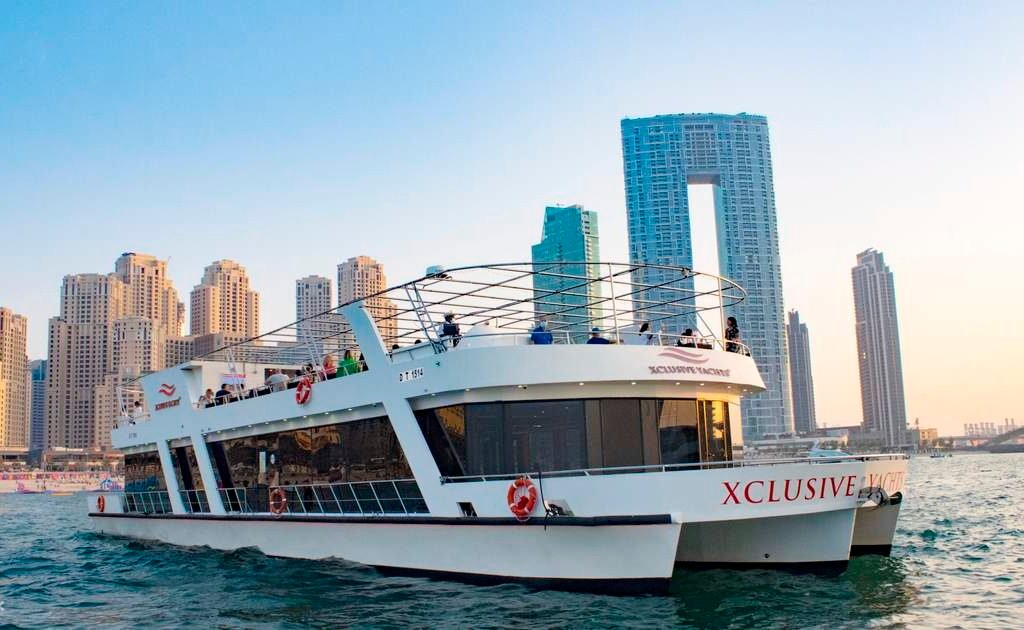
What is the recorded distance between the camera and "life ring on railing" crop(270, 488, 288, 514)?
15391 mm

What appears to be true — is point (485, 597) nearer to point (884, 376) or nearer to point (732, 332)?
point (732, 332)

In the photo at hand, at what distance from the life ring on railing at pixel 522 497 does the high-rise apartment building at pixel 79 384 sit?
515 feet

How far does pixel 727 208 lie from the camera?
156 metres

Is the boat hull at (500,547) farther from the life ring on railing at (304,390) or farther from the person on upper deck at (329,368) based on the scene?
the person on upper deck at (329,368)

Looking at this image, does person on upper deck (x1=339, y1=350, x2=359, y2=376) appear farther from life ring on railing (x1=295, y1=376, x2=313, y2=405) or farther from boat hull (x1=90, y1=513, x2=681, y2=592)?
boat hull (x1=90, y1=513, x2=681, y2=592)

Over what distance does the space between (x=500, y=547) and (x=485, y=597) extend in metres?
0.73

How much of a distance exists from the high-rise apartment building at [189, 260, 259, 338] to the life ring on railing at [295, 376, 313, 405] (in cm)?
15564

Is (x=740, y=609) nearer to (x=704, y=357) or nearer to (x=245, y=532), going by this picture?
(x=704, y=357)

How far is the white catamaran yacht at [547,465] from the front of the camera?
1092 centimetres

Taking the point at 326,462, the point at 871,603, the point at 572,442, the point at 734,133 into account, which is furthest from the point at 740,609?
the point at 734,133

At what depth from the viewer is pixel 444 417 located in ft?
42.0

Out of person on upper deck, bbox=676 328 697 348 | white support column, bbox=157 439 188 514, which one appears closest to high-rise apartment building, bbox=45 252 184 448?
white support column, bbox=157 439 188 514

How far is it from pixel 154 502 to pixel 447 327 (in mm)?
10646

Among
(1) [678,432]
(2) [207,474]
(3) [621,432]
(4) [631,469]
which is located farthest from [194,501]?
(1) [678,432]
